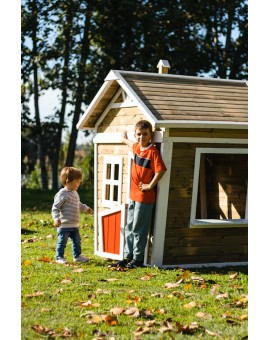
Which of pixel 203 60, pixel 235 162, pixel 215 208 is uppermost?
pixel 203 60

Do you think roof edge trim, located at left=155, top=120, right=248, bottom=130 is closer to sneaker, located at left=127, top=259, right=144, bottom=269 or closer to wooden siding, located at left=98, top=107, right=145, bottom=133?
wooden siding, located at left=98, top=107, right=145, bottom=133

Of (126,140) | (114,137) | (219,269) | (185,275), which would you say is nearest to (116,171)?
(114,137)

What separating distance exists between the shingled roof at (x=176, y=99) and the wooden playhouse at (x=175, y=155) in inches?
0.6

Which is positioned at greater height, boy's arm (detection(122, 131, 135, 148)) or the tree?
the tree

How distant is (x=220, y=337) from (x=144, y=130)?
3991 millimetres

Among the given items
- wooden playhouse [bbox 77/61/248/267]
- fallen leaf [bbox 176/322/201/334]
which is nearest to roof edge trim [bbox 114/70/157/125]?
wooden playhouse [bbox 77/61/248/267]

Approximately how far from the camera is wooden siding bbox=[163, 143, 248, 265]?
30.1ft

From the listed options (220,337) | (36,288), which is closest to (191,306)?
(220,337)

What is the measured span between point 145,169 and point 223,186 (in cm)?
253

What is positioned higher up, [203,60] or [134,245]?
[203,60]

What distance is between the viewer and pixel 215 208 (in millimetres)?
11391

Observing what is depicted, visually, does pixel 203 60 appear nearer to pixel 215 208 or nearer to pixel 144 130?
pixel 215 208
